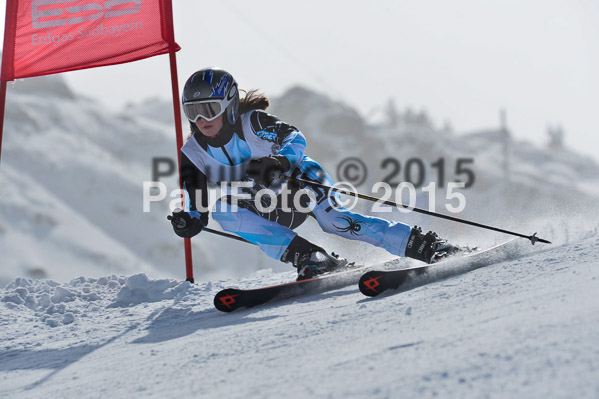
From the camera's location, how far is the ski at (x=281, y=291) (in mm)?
3941

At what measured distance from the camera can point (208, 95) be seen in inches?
167

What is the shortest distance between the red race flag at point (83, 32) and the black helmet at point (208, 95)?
1.80 m

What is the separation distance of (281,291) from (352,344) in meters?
1.65

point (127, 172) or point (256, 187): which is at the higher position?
point (127, 172)

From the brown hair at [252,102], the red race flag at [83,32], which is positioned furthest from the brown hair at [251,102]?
the red race flag at [83,32]

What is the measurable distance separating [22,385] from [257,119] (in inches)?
89.1

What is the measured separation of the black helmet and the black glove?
0.58 metres

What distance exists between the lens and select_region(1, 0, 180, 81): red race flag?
5980 millimetres

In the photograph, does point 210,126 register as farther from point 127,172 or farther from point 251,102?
point 127,172

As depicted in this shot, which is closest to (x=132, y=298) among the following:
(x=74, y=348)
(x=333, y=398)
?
(x=74, y=348)

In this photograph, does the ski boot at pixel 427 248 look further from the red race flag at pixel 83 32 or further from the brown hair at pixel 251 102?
the red race flag at pixel 83 32

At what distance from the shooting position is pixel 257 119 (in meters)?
4.46

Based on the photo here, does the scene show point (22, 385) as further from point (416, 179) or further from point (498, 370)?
point (416, 179)

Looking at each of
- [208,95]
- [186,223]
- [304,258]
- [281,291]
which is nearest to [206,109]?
[208,95]
